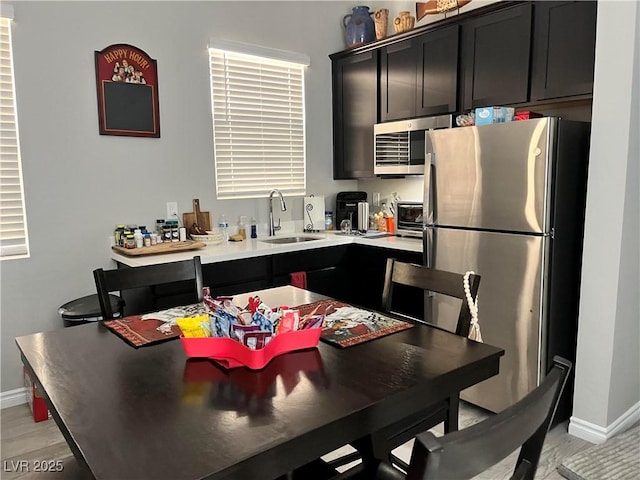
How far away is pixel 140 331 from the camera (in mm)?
1562

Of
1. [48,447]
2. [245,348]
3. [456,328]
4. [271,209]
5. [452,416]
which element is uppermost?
[271,209]

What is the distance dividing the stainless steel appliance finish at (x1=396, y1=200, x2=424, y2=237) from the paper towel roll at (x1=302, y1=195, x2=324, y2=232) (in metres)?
0.70

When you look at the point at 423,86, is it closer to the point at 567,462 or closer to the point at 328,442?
the point at 567,462

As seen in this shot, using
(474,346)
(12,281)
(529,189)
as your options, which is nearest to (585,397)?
(529,189)

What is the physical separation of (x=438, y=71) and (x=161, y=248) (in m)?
2.15

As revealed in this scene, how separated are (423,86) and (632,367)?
213 centimetres

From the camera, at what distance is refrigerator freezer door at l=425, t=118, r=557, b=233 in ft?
7.39

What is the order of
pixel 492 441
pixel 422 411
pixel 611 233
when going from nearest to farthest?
pixel 492 441 < pixel 422 411 < pixel 611 233

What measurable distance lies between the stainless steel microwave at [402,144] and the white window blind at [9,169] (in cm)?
238

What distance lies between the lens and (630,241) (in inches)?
90.0

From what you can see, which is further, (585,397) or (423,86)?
(423,86)

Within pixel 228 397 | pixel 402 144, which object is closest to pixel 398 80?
pixel 402 144

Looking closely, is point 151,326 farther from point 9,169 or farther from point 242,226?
point 242,226

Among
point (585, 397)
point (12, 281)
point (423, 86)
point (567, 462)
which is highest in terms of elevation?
point (423, 86)
